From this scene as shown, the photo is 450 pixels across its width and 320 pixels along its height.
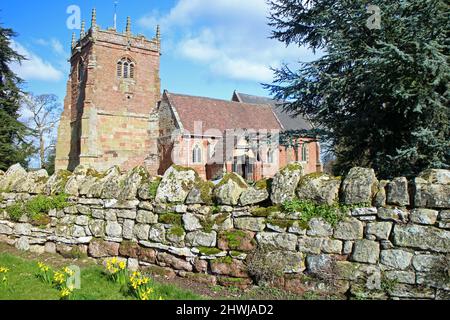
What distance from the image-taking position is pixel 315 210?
196 inches

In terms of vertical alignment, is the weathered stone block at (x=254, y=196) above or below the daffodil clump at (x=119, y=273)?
above

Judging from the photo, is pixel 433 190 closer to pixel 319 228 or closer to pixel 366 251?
pixel 366 251

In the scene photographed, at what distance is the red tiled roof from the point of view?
114ft

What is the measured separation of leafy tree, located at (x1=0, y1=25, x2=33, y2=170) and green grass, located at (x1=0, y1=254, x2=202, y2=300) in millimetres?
15431

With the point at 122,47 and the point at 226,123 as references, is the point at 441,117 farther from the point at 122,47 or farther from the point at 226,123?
the point at 122,47

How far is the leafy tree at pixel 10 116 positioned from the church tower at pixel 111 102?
13446 millimetres

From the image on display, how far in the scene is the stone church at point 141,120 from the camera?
33938 millimetres

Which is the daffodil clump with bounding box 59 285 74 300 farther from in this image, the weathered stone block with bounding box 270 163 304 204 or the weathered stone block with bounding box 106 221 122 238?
the weathered stone block with bounding box 270 163 304 204

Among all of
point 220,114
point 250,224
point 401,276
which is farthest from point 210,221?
point 220,114

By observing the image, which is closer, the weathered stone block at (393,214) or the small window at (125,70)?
the weathered stone block at (393,214)

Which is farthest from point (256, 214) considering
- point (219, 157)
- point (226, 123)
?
point (226, 123)

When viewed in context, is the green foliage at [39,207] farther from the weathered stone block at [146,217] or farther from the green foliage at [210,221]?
the green foliage at [210,221]

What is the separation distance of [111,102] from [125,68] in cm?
419

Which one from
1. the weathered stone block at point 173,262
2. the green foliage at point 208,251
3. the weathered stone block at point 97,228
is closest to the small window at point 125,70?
the weathered stone block at point 97,228
